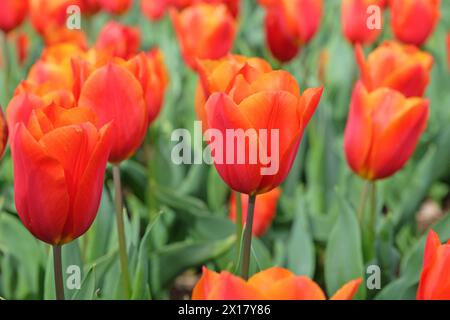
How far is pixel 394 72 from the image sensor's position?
4.29 ft

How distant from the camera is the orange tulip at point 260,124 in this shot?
2.82 ft

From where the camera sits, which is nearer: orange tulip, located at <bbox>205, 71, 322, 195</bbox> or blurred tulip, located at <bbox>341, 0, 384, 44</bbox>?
orange tulip, located at <bbox>205, 71, 322, 195</bbox>

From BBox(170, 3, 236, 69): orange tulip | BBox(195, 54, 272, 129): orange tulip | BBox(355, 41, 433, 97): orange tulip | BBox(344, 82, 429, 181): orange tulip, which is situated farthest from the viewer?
BBox(170, 3, 236, 69): orange tulip

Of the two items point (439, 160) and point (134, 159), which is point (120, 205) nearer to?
point (134, 159)

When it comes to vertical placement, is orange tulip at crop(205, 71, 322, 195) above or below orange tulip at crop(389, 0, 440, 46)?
below

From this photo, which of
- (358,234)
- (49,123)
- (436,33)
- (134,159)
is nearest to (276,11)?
(134,159)

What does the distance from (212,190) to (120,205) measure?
68 centimetres

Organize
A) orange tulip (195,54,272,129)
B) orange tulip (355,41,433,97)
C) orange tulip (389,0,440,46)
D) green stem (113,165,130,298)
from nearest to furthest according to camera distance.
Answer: orange tulip (195,54,272,129) → green stem (113,165,130,298) → orange tulip (355,41,433,97) → orange tulip (389,0,440,46)

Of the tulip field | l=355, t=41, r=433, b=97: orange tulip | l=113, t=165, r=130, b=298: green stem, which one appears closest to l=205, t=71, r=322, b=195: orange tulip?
the tulip field

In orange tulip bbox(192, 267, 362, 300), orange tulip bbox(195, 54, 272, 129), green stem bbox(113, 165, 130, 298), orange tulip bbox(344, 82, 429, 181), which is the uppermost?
orange tulip bbox(195, 54, 272, 129)

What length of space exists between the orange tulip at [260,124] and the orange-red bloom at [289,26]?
86cm

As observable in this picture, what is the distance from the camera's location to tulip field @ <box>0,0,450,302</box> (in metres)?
0.84

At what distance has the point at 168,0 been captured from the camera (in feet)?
8.01

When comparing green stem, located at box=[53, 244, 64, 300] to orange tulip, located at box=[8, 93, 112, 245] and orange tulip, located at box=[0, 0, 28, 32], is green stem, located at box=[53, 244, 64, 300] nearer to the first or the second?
orange tulip, located at box=[8, 93, 112, 245]
